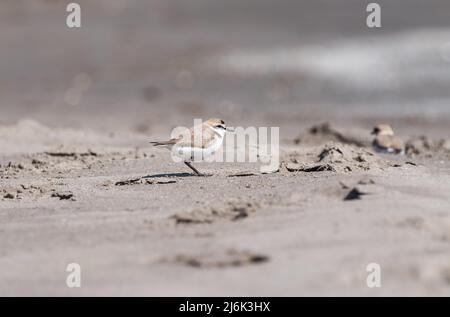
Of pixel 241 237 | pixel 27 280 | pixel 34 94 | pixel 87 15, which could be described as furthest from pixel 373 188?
pixel 87 15

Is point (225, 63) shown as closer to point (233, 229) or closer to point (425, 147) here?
point (425, 147)

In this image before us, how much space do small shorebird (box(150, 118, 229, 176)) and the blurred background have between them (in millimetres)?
6714

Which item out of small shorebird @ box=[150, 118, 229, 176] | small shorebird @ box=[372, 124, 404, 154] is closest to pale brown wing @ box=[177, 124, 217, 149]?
small shorebird @ box=[150, 118, 229, 176]

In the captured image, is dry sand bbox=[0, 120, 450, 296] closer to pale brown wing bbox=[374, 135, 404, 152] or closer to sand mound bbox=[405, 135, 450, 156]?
pale brown wing bbox=[374, 135, 404, 152]

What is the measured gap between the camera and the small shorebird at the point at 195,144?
30.0ft

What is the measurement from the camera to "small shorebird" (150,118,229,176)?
916 cm

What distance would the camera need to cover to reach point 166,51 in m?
21.6

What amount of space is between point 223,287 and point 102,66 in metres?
16.4

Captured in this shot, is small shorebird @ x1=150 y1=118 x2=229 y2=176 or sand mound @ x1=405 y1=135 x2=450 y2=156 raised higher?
sand mound @ x1=405 y1=135 x2=450 y2=156

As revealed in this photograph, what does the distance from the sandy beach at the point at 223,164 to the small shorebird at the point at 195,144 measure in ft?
1.00

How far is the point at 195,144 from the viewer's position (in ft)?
30.1

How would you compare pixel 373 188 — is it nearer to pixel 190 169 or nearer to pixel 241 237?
pixel 241 237

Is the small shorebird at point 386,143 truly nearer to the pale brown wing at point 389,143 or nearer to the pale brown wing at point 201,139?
the pale brown wing at point 389,143

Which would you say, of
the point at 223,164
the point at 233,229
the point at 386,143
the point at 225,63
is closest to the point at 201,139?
the point at 223,164
